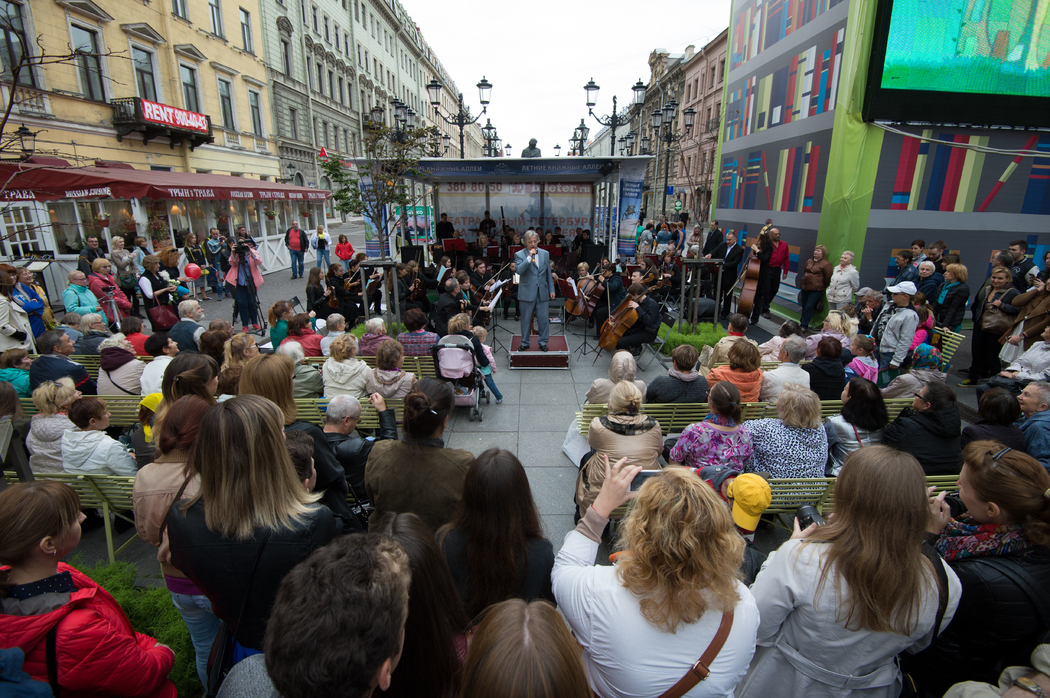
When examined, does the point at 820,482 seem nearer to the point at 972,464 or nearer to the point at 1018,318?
the point at 972,464

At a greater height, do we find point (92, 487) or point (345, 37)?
point (345, 37)

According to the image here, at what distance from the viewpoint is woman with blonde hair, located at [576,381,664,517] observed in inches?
123

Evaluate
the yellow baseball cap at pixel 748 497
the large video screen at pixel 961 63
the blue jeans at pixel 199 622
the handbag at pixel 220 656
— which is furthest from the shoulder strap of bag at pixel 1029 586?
the large video screen at pixel 961 63

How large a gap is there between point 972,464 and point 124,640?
3.21 meters

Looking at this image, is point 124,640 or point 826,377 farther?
point 826,377

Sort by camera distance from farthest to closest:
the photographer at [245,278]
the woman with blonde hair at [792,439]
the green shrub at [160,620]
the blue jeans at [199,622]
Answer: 1. the photographer at [245,278]
2. the woman with blonde hair at [792,439]
3. the green shrub at [160,620]
4. the blue jeans at [199,622]

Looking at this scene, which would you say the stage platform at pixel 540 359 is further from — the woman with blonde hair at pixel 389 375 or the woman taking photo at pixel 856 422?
the woman taking photo at pixel 856 422

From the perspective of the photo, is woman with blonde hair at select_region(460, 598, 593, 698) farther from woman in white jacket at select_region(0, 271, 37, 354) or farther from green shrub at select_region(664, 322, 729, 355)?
woman in white jacket at select_region(0, 271, 37, 354)

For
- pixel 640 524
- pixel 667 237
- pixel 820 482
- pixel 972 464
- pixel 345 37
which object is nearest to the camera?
pixel 640 524

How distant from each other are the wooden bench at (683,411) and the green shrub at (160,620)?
2.90 m

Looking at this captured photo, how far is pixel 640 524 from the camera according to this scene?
1.58 meters

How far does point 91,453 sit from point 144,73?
2140cm

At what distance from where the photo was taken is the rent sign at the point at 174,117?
55.1ft

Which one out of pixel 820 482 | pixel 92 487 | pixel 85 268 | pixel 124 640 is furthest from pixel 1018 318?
pixel 85 268
